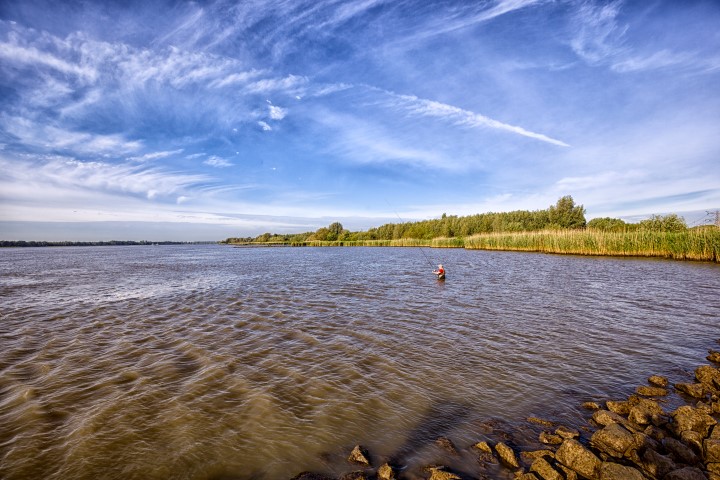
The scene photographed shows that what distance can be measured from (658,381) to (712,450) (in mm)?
3065

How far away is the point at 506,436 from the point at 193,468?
15.7 ft

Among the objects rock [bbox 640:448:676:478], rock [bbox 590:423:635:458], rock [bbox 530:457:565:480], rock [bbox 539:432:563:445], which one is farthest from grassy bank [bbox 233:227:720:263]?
rock [bbox 530:457:565:480]

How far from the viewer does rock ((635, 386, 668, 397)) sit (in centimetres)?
632

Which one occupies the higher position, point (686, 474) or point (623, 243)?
point (623, 243)

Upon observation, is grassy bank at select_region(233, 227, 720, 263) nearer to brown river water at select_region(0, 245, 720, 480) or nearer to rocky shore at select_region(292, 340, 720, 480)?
brown river water at select_region(0, 245, 720, 480)

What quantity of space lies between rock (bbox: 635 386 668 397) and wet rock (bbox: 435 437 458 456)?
4.54 metres

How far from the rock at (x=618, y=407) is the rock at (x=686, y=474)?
1.97 m

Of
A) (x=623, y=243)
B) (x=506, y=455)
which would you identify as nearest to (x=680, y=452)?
(x=506, y=455)

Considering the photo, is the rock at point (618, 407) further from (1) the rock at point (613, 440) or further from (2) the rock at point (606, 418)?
(1) the rock at point (613, 440)

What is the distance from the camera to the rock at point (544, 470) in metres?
4.05

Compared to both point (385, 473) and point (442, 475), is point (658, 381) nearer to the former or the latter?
point (442, 475)

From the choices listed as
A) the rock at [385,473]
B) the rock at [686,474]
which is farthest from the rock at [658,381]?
the rock at [385,473]

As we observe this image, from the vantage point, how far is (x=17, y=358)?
859 centimetres

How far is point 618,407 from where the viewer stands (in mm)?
5809
